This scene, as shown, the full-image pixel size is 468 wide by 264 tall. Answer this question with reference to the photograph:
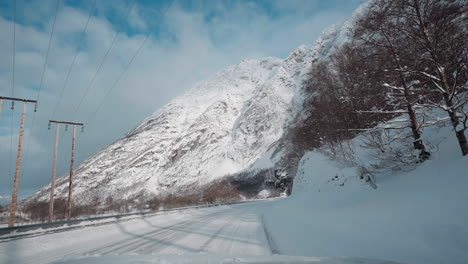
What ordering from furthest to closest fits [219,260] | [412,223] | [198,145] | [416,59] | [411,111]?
[198,145] < [411,111] < [416,59] < [412,223] < [219,260]

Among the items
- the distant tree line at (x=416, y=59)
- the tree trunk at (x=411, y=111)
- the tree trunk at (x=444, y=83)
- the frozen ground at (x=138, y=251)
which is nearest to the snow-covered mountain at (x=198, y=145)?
the frozen ground at (x=138, y=251)

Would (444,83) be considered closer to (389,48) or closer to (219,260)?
(389,48)

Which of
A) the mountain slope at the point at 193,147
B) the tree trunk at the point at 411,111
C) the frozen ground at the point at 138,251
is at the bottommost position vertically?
the frozen ground at the point at 138,251

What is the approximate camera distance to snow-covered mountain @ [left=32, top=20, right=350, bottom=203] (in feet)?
401

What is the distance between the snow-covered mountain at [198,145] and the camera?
122312 millimetres

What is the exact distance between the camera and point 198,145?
148 meters

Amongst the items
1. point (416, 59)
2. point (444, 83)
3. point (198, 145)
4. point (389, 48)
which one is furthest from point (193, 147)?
point (444, 83)

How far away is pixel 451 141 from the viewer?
608 cm

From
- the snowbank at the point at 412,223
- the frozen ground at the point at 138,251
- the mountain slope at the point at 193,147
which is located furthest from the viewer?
the mountain slope at the point at 193,147

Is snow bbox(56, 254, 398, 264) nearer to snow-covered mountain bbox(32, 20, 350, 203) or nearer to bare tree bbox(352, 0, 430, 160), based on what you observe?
bare tree bbox(352, 0, 430, 160)

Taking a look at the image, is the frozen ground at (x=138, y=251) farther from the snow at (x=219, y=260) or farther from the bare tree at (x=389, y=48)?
the bare tree at (x=389, y=48)

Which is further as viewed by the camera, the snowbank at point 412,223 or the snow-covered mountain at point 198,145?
the snow-covered mountain at point 198,145

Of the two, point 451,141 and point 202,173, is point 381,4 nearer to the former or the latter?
point 451,141

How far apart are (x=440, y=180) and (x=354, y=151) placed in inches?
352
